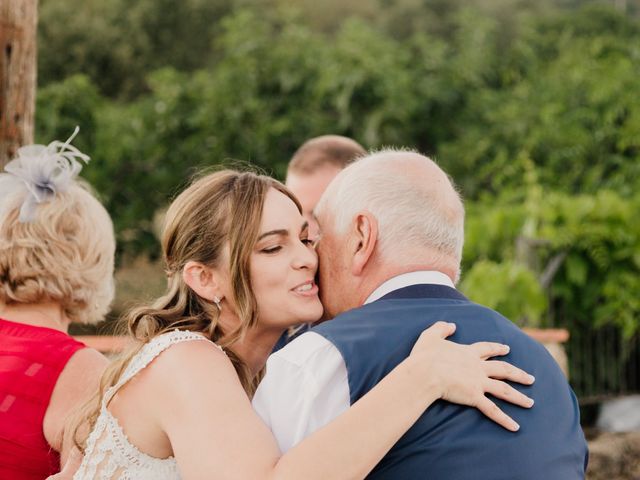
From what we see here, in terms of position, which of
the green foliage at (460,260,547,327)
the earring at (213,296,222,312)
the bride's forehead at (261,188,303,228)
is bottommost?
the green foliage at (460,260,547,327)

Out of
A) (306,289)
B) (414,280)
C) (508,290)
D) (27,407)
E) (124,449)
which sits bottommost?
(508,290)

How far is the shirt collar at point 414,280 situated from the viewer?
6.71 ft

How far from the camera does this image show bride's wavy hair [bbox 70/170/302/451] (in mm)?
2230

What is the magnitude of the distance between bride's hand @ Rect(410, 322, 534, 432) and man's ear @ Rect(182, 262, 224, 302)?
0.61 meters

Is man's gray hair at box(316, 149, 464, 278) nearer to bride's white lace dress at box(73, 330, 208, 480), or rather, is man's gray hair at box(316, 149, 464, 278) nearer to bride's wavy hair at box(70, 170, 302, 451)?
bride's wavy hair at box(70, 170, 302, 451)

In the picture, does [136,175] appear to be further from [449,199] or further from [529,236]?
[449,199]

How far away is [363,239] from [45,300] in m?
1.07

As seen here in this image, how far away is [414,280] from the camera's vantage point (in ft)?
6.70

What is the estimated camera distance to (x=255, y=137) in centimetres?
1081

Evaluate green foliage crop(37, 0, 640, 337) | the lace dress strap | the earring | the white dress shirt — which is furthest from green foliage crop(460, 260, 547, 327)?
the white dress shirt

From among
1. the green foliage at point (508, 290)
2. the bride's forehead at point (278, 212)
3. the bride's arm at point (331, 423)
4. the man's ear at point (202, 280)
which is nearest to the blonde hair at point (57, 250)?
the man's ear at point (202, 280)

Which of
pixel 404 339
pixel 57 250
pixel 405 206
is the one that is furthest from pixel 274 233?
pixel 57 250

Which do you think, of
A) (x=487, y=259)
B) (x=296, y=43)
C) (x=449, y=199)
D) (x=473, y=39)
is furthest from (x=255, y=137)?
(x=449, y=199)

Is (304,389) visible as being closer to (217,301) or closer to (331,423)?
(331,423)
